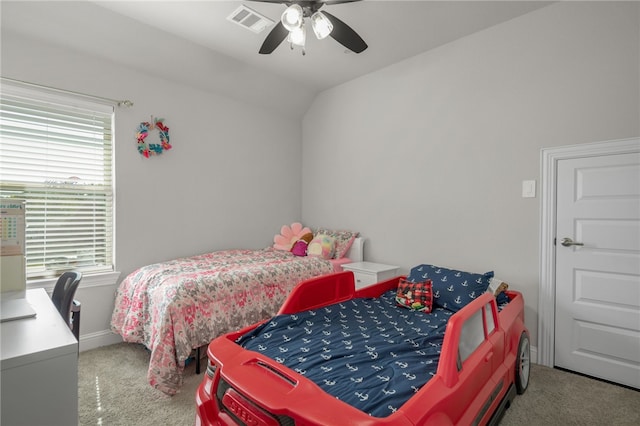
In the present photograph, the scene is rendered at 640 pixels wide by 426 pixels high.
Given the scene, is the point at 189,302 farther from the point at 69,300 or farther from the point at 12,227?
the point at 12,227

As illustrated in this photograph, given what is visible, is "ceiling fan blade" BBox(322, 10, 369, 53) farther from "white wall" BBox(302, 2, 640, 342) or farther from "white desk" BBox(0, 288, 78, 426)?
"white desk" BBox(0, 288, 78, 426)

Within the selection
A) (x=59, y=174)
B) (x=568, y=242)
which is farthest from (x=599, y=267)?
(x=59, y=174)

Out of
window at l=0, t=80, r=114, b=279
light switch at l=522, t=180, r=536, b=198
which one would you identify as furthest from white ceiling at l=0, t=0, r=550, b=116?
light switch at l=522, t=180, r=536, b=198

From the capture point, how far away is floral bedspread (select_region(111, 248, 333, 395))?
2.04 metres

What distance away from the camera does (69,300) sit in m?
1.65

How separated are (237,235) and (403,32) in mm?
2631

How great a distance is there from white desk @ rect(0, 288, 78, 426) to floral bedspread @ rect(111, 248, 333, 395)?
3.55 feet

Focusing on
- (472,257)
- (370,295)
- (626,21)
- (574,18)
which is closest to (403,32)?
(574,18)

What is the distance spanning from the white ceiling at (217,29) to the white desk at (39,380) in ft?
7.62

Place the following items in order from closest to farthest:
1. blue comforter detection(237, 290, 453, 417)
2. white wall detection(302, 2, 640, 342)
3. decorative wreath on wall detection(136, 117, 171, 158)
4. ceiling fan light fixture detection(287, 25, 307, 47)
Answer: blue comforter detection(237, 290, 453, 417) < ceiling fan light fixture detection(287, 25, 307, 47) < white wall detection(302, 2, 640, 342) < decorative wreath on wall detection(136, 117, 171, 158)

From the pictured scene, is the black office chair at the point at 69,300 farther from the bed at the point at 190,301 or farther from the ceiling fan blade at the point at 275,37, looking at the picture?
the ceiling fan blade at the point at 275,37

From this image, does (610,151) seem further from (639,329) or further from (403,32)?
(403,32)

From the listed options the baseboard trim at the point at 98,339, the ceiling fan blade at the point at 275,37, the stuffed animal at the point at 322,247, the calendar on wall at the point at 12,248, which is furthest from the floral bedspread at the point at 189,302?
the ceiling fan blade at the point at 275,37

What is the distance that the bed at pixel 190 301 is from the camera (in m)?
2.04
